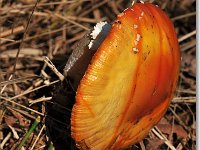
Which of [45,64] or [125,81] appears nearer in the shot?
[125,81]

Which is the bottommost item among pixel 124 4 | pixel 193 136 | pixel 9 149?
pixel 193 136

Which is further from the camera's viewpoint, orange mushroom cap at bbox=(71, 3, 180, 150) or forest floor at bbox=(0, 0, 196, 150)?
forest floor at bbox=(0, 0, 196, 150)

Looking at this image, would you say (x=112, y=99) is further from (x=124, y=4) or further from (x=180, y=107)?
(x=124, y=4)

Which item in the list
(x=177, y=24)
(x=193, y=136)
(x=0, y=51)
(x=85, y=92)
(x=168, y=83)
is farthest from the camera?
(x=177, y=24)

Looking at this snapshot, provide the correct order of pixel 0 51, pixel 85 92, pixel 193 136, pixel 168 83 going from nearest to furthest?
1. pixel 85 92
2. pixel 168 83
3. pixel 193 136
4. pixel 0 51

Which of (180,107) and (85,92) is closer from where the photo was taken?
(85,92)

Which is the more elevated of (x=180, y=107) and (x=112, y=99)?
(x=112, y=99)

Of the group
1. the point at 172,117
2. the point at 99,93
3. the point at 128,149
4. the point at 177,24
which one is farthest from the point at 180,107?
the point at 99,93

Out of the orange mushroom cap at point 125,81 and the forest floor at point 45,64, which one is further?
the forest floor at point 45,64
